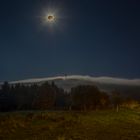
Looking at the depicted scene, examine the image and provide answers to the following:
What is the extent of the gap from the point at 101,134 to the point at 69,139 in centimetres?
474

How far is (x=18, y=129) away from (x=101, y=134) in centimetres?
795

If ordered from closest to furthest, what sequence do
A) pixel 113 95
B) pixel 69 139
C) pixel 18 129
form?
pixel 69 139
pixel 18 129
pixel 113 95

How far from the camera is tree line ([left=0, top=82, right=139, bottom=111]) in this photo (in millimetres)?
105500

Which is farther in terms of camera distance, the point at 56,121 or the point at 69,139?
the point at 56,121

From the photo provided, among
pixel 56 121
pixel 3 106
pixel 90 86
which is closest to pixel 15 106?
pixel 3 106

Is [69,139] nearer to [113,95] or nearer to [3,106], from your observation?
[113,95]

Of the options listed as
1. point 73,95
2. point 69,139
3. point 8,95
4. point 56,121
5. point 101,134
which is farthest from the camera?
point 8,95

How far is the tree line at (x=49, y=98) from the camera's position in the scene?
106 metres

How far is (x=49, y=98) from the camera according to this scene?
13462cm

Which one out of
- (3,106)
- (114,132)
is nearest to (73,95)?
(3,106)

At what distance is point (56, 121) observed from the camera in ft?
120

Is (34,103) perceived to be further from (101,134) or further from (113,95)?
(101,134)

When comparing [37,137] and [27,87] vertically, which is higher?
[27,87]

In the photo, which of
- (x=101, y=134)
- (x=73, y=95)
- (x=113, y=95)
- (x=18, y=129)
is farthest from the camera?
(x=73, y=95)
